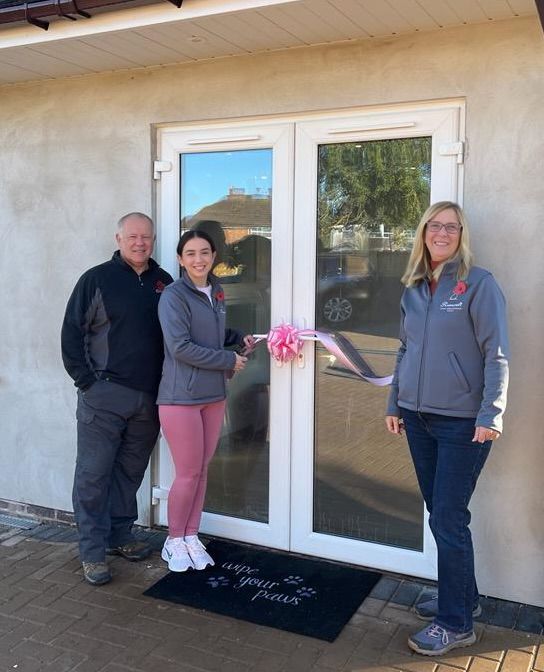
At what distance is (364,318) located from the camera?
3.96 m

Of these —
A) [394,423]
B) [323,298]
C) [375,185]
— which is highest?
[375,185]

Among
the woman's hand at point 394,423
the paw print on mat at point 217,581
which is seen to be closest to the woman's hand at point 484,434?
the woman's hand at point 394,423

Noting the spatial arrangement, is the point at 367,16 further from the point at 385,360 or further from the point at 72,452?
the point at 72,452

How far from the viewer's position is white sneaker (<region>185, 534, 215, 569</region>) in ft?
13.2

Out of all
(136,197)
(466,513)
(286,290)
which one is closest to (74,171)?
(136,197)

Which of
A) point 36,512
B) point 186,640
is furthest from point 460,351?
point 36,512

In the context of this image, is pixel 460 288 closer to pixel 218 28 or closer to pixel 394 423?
pixel 394 423

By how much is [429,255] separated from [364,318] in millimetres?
733

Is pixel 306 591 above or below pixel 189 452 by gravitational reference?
below

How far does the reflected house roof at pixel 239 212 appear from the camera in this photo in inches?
165

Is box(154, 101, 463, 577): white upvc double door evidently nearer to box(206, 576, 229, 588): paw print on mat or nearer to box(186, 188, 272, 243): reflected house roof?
box(186, 188, 272, 243): reflected house roof

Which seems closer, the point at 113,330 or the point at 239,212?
the point at 113,330

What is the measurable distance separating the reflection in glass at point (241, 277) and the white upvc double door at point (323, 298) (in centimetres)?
1

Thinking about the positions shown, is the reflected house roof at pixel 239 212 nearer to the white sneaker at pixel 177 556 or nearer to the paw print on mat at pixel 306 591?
the white sneaker at pixel 177 556
